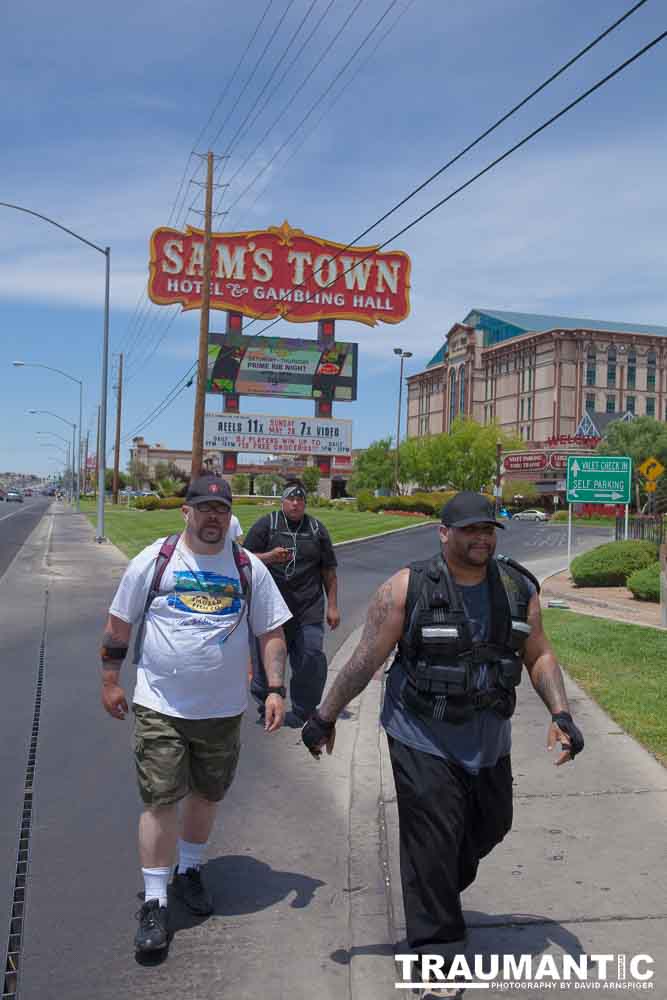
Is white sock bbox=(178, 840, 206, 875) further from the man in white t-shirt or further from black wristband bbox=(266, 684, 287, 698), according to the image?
black wristband bbox=(266, 684, 287, 698)

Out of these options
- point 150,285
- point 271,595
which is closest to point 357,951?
point 271,595

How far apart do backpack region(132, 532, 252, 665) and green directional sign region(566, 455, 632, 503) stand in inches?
719

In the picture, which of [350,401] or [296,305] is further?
[350,401]

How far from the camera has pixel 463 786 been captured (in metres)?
3.71

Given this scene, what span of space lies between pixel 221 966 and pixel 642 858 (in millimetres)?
2100

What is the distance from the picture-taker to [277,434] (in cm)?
5978

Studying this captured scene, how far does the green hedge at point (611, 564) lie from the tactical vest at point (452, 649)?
15721mm

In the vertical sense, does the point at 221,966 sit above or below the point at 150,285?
below

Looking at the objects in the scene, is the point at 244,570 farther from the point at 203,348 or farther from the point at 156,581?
the point at 203,348

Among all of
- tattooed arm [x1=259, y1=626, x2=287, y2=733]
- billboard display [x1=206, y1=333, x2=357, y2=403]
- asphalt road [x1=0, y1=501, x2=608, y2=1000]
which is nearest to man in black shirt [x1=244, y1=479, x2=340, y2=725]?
asphalt road [x1=0, y1=501, x2=608, y2=1000]

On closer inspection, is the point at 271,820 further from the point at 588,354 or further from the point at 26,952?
the point at 588,354

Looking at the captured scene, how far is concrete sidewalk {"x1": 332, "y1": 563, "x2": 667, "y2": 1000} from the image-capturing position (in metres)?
4.04

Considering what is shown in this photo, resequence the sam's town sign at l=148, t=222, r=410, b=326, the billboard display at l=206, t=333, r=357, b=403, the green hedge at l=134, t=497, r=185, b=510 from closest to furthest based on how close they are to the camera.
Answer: the sam's town sign at l=148, t=222, r=410, b=326, the billboard display at l=206, t=333, r=357, b=403, the green hedge at l=134, t=497, r=185, b=510

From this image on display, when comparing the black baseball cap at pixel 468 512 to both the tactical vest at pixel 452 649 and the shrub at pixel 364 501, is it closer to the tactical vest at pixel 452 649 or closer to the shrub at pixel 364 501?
the tactical vest at pixel 452 649
